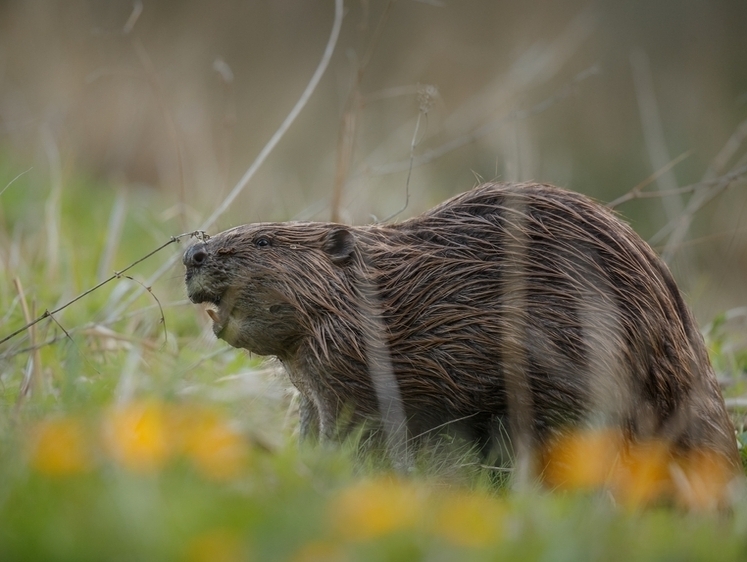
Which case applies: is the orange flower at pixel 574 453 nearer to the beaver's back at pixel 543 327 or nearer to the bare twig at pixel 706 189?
the beaver's back at pixel 543 327

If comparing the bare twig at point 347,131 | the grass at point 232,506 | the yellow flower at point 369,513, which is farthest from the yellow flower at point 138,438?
the bare twig at point 347,131

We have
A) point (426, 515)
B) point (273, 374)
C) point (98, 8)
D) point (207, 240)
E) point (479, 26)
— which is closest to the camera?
point (426, 515)

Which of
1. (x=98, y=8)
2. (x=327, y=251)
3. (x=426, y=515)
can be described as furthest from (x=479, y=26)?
(x=426, y=515)

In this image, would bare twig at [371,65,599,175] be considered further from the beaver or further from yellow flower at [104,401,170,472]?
yellow flower at [104,401,170,472]

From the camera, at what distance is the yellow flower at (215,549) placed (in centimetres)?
144

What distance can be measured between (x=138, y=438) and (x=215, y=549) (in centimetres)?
41

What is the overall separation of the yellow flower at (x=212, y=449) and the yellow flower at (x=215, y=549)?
295 millimetres

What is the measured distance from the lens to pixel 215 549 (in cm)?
145

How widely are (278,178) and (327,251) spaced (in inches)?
242

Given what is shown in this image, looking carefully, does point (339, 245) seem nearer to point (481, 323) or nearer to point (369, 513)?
point (481, 323)

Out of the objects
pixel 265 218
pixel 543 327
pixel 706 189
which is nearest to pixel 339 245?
pixel 543 327

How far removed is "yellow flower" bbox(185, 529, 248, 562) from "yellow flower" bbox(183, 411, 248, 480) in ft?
0.97

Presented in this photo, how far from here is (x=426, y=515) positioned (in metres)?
1.77

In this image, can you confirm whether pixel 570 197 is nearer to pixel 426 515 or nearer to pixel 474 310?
pixel 474 310
